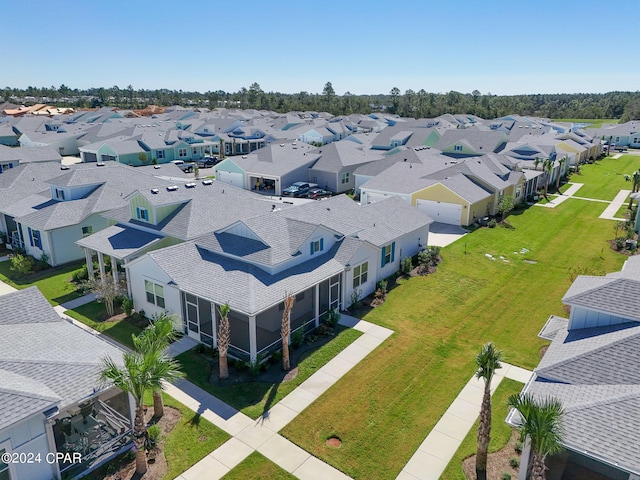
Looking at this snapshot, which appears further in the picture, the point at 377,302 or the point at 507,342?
the point at 377,302

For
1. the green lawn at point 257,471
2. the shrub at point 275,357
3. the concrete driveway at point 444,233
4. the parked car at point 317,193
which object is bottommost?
the green lawn at point 257,471

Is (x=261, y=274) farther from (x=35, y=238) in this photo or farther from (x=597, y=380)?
(x=35, y=238)

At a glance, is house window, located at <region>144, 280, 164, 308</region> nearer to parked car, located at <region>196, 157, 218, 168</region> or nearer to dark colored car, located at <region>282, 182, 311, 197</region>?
dark colored car, located at <region>282, 182, 311, 197</region>

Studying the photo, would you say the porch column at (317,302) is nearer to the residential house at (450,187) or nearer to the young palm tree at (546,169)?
the residential house at (450,187)

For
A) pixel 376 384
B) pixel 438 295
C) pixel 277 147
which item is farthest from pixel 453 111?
pixel 376 384

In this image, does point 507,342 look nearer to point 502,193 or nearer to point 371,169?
point 502,193

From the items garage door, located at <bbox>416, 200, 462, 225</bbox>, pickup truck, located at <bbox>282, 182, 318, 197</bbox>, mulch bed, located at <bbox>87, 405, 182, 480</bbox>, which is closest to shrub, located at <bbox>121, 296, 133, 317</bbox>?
mulch bed, located at <bbox>87, 405, 182, 480</bbox>

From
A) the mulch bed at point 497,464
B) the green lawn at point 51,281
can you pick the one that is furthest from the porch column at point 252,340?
the green lawn at point 51,281
